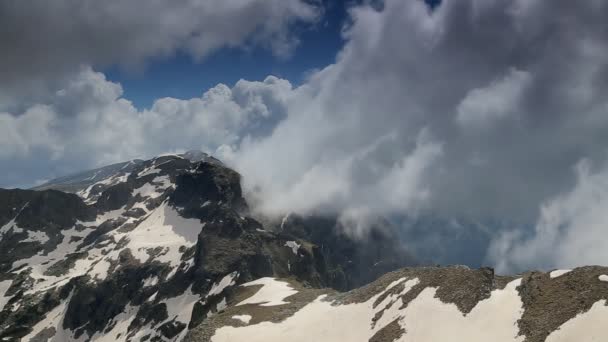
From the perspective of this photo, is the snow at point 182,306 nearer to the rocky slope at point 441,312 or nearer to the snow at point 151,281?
the snow at point 151,281

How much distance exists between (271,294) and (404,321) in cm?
4196

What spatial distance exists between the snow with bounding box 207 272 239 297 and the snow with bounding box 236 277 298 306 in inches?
2456

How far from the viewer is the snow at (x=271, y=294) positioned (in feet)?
258

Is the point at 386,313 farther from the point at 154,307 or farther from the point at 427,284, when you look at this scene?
the point at 154,307

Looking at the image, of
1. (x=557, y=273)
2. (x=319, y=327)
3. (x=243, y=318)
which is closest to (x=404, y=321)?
(x=319, y=327)

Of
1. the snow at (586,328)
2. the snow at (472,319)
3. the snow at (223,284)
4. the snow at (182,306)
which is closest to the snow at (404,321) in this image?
the snow at (472,319)

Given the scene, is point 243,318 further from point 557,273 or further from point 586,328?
point 586,328

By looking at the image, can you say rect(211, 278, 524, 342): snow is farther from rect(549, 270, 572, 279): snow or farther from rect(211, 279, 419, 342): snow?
rect(549, 270, 572, 279): snow

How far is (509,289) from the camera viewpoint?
153 ft

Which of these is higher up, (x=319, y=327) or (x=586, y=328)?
(x=319, y=327)

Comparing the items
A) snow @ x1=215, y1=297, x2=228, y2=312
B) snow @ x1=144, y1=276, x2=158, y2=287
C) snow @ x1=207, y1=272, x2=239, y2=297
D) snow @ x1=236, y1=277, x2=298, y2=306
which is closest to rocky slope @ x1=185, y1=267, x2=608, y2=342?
snow @ x1=236, y1=277, x2=298, y2=306

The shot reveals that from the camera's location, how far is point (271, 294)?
3378 inches

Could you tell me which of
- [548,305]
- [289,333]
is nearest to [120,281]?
[289,333]

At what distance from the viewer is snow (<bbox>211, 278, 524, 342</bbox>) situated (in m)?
41.6
